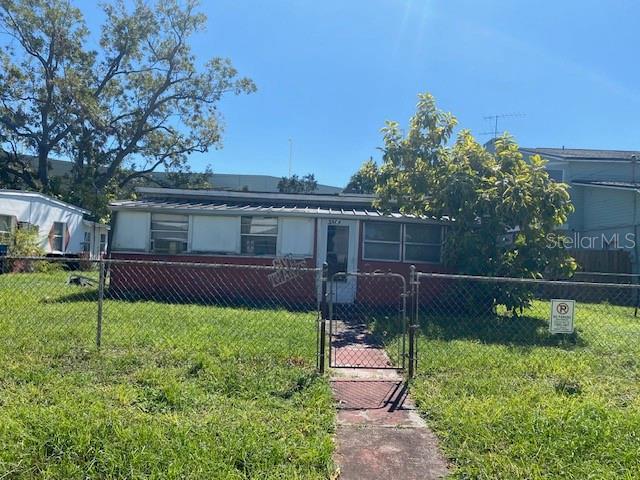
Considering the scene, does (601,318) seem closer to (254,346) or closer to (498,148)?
(498,148)

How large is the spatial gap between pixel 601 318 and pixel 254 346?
8.25 metres

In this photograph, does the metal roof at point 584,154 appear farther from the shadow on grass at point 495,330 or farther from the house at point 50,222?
the house at point 50,222

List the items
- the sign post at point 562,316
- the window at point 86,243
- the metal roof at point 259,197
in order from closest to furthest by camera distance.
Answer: the sign post at point 562,316 < the metal roof at point 259,197 < the window at point 86,243

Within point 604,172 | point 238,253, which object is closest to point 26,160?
point 238,253

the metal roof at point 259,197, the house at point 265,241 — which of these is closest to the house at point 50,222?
the metal roof at point 259,197

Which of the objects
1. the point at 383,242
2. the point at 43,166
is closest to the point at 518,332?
the point at 383,242

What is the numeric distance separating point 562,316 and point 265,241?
332 inches

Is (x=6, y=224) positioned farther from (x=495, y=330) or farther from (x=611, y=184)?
(x=611, y=184)

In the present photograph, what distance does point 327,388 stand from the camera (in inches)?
200

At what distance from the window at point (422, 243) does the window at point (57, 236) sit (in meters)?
15.2

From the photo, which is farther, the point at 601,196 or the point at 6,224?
the point at 601,196

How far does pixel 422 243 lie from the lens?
13117mm

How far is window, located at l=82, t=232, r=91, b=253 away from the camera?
82.1 feet

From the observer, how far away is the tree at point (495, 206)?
10.3 m
